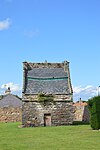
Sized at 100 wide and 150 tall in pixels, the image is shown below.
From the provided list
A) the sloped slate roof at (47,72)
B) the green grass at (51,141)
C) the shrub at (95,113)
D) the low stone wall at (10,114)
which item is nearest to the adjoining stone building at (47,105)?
the sloped slate roof at (47,72)

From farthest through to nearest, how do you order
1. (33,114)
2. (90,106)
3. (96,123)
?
(33,114)
(90,106)
(96,123)

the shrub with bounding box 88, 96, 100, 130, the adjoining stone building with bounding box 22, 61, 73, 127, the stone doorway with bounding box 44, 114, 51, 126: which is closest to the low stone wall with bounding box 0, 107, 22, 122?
the adjoining stone building with bounding box 22, 61, 73, 127

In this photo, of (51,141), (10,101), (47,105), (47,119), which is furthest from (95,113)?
(10,101)

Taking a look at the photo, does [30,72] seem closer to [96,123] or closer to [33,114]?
[33,114]

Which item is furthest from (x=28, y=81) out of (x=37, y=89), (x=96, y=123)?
(x=96, y=123)

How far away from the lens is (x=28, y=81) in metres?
45.6

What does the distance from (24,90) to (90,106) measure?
12.2 meters

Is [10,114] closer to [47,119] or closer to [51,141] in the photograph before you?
[47,119]

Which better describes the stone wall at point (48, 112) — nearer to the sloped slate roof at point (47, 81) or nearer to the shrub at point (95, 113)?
the sloped slate roof at point (47, 81)

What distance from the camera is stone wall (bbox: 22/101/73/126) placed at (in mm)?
42969

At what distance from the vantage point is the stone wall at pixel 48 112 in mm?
42969

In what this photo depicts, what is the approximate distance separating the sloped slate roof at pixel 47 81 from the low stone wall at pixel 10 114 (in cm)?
1024

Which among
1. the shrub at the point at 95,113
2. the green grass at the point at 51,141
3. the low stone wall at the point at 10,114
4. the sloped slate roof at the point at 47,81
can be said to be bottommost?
the green grass at the point at 51,141

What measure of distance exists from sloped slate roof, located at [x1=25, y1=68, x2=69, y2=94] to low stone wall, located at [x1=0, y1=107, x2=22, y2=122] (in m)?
10.2
